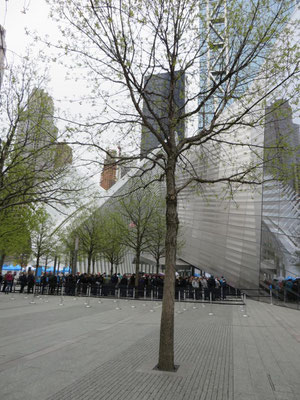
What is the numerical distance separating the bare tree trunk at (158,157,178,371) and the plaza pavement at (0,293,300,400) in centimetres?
32

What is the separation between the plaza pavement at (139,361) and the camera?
15.6ft

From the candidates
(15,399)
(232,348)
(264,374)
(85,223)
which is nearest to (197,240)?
(85,223)

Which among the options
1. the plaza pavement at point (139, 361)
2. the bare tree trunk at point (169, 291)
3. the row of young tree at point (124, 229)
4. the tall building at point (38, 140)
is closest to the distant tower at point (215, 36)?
the bare tree trunk at point (169, 291)

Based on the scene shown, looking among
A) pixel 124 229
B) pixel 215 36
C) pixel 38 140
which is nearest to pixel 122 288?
pixel 124 229

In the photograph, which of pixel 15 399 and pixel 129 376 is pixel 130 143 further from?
pixel 15 399

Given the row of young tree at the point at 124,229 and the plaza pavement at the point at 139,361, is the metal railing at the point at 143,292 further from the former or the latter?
the plaza pavement at the point at 139,361

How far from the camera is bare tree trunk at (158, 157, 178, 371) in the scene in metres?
5.88

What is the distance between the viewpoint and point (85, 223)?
1438 inches

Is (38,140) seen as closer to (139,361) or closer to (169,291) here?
(169,291)

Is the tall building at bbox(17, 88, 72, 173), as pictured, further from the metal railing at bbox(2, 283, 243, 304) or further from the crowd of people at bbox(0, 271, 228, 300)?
the crowd of people at bbox(0, 271, 228, 300)

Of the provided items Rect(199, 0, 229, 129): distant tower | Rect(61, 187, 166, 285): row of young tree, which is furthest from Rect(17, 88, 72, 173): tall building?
Rect(61, 187, 166, 285): row of young tree

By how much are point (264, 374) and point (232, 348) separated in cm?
205

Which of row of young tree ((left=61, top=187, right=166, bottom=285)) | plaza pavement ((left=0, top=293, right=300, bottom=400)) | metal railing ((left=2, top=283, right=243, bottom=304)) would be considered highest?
row of young tree ((left=61, top=187, right=166, bottom=285))

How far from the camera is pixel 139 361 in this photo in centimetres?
636
